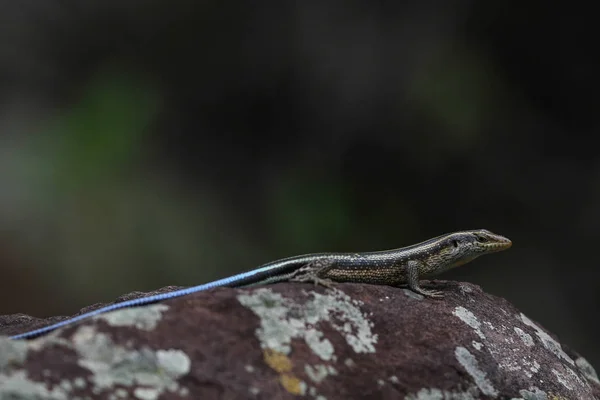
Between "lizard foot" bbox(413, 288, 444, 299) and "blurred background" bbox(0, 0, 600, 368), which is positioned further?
"blurred background" bbox(0, 0, 600, 368)

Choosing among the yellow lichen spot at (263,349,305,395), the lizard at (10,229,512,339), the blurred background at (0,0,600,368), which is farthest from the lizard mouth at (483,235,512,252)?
the blurred background at (0,0,600,368)

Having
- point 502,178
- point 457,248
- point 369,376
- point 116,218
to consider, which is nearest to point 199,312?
point 369,376

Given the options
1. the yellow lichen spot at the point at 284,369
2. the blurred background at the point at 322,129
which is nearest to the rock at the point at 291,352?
the yellow lichen spot at the point at 284,369

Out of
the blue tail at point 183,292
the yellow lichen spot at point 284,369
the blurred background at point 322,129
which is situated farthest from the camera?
the blurred background at point 322,129

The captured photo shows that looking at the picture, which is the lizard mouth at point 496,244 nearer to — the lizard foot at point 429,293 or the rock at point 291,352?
the rock at point 291,352

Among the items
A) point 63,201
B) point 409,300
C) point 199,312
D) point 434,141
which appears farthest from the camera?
point 434,141

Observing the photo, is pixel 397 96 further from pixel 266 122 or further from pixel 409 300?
pixel 409 300

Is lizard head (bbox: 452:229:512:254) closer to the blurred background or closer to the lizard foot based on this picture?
the lizard foot
